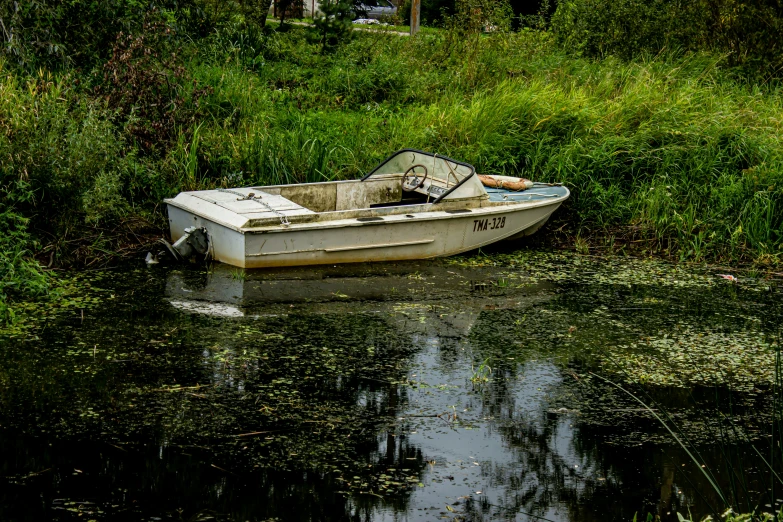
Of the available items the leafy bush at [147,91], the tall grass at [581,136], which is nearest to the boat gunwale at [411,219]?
the tall grass at [581,136]

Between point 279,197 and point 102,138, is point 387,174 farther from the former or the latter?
point 102,138

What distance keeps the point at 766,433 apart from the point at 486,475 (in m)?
1.87

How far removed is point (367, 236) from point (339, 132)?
2.71 meters

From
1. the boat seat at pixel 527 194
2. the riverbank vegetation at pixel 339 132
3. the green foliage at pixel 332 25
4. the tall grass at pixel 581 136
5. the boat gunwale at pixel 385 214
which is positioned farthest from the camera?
the green foliage at pixel 332 25

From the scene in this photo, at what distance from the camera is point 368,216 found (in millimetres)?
8828

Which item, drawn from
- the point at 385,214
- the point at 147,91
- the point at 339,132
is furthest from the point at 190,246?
the point at 339,132

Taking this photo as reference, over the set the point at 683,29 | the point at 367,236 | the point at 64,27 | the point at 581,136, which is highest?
the point at 683,29

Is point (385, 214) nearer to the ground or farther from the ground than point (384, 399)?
farther from the ground

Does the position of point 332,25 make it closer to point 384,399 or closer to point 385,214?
point 385,214

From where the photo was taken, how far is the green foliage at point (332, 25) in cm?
1606

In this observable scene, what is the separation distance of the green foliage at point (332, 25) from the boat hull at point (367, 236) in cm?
764

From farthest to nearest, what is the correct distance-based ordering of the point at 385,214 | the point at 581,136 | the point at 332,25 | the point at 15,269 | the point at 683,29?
1. the point at 332,25
2. the point at 683,29
3. the point at 581,136
4. the point at 385,214
5. the point at 15,269

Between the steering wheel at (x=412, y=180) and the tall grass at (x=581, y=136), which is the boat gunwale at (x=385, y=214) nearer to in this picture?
the steering wheel at (x=412, y=180)

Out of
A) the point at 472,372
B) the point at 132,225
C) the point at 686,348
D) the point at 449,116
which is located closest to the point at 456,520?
the point at 472,372
